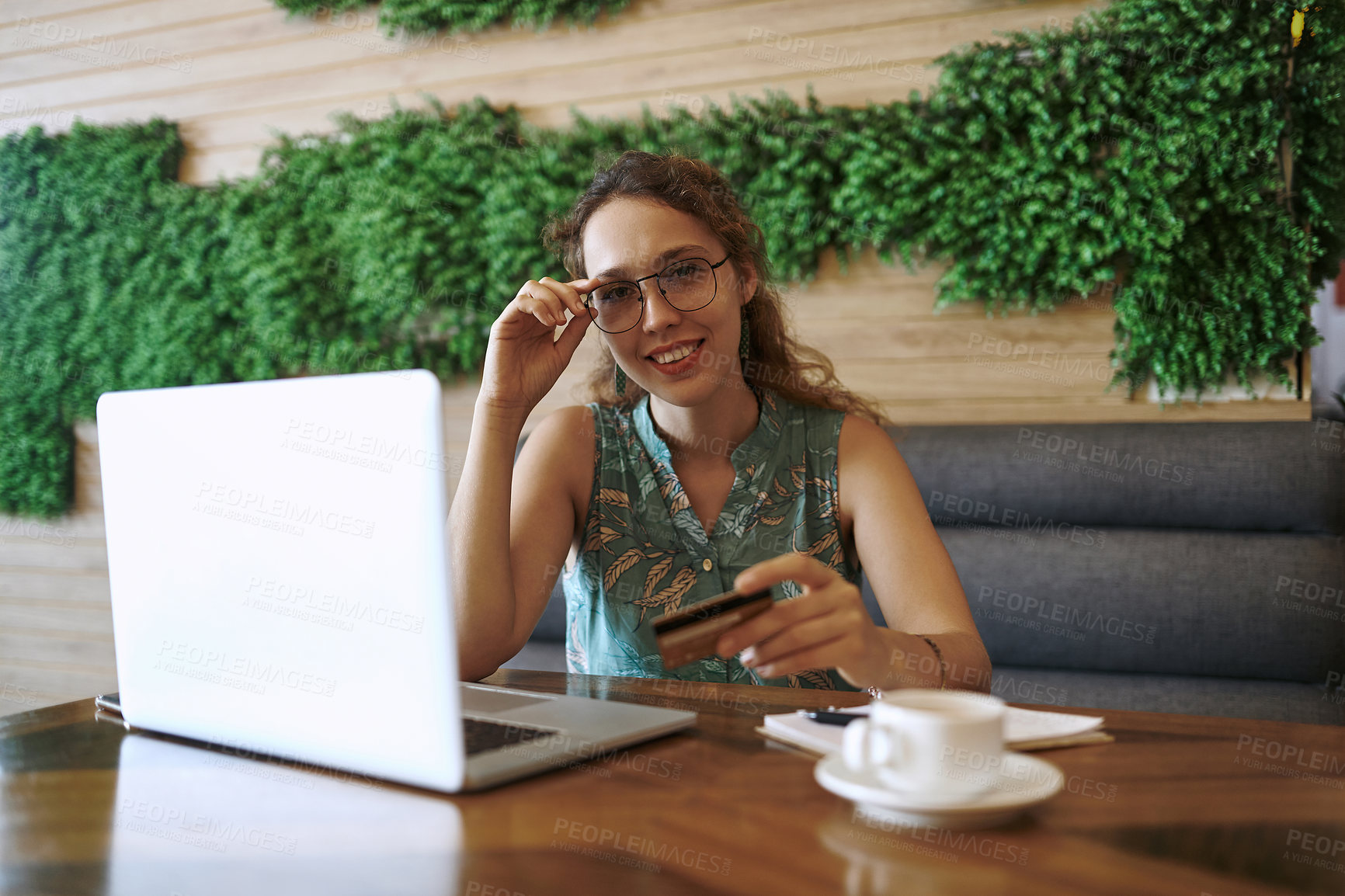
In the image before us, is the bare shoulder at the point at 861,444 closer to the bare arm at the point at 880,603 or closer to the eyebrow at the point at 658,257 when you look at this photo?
the bare arm at the point at 880,603

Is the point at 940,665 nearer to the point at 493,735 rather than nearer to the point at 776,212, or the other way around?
the point at 493,735

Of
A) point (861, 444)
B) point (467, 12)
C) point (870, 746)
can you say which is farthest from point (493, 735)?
point (467, 12)

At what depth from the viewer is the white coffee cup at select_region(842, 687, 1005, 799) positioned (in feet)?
2.16

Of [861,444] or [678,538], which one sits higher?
[861,444]

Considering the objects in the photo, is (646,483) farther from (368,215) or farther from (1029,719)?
(368,215)

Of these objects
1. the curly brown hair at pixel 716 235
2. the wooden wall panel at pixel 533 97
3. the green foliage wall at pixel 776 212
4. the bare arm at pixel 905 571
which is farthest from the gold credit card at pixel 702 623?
the wooden wall panel at pixel 533 97

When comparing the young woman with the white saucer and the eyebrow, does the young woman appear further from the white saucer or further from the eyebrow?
the white saucer

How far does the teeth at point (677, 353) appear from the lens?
58.2 inches

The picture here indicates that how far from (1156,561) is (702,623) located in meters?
1.54

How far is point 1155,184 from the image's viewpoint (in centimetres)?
222

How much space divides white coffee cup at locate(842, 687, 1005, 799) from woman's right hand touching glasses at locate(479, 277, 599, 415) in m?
0.85

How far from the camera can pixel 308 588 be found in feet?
2.56

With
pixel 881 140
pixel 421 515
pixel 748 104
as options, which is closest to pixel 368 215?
pixel 748 104

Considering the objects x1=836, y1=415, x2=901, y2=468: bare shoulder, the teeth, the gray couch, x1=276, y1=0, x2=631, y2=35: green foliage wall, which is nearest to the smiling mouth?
the teeth
